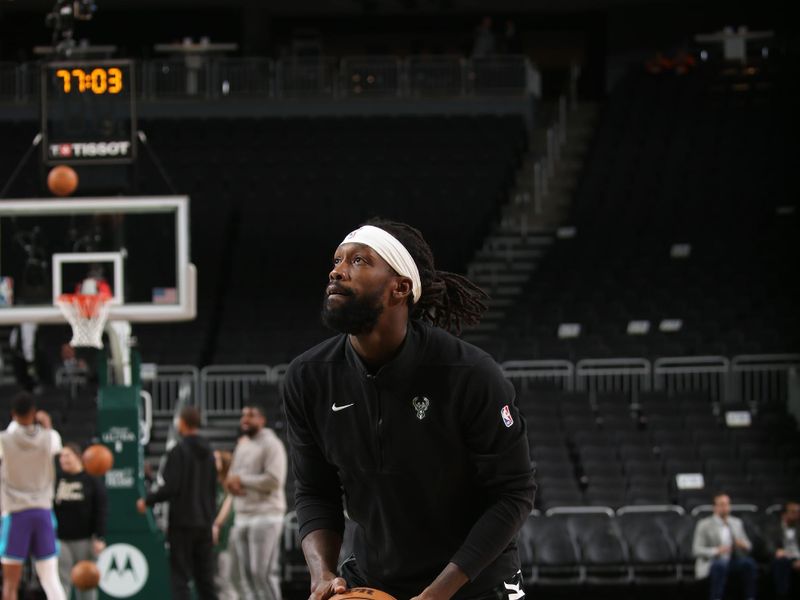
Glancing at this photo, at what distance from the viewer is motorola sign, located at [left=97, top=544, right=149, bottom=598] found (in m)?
13.4

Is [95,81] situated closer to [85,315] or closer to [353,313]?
[85,315]

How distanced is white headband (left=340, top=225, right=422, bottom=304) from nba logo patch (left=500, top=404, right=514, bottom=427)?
18.0 inches

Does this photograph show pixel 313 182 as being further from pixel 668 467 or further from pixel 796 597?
pixel 796 597

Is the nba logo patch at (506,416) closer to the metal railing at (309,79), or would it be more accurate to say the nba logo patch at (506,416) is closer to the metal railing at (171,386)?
the metal railing at (171,386)

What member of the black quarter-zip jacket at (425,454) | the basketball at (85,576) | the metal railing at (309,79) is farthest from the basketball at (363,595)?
the metal railing at (309,79)

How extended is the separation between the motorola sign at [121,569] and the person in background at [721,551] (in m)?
5.24

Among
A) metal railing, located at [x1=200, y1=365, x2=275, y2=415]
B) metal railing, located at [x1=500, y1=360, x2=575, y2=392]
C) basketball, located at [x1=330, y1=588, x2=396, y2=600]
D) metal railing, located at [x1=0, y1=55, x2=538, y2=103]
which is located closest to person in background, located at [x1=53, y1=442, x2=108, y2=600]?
metal railing, located at [x1=200, y1=365, x2=275, y2=415]

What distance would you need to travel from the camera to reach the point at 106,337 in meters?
14.3

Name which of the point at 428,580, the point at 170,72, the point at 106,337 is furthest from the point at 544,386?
the point at 428,580

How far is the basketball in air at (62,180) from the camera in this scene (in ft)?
43.5

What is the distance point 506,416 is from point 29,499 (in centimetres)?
802

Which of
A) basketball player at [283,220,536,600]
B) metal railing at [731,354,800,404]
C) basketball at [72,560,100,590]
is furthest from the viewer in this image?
metal railing at [731,354,800,404]

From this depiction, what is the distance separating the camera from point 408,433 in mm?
4504

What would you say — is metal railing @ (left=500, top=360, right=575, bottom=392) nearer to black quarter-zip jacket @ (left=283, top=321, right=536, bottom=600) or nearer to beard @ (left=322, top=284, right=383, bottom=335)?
black quarter-zip jacket @ (left=283, top=321, right=536, bottom=600)
